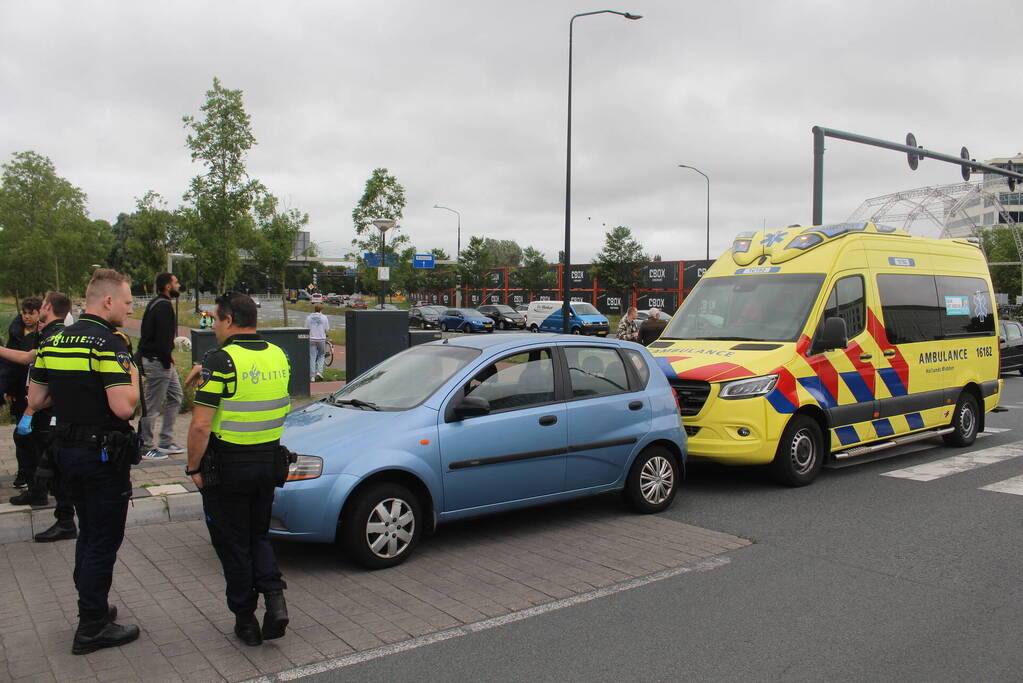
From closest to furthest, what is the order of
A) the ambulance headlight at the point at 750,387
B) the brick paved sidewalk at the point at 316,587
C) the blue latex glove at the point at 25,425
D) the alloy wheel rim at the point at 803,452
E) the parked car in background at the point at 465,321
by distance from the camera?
the brick paved sidewalk at the point at 316,587
the blue latex glove at the point at 25,425
the ambulance headlight at the point at 750,387
the alloy wheel rim at the point at 803,452
the parked car in background at the point at 465,321

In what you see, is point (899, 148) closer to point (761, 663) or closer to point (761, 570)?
point (761, 570)

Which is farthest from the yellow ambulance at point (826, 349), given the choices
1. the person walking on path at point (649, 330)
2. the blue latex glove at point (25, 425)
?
Result: the blue latex glove at point (25, 425)

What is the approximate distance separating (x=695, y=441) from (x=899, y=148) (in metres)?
12.8

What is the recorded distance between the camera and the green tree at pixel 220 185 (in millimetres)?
24266

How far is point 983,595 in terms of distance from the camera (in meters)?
4.89

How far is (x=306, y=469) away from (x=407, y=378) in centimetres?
126

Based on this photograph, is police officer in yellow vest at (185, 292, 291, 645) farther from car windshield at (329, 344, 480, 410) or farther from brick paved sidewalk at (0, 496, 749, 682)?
car windshield at (329, 344, 480, 410)

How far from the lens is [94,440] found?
3.88 meters

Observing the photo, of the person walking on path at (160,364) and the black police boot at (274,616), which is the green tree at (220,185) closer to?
the person walking on path at (160,364)

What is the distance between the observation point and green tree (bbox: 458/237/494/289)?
199ft

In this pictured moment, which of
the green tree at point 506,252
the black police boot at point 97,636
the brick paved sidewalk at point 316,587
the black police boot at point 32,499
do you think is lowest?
the brick paved sidewalk at point 316,587

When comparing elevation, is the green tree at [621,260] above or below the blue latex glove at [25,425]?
above

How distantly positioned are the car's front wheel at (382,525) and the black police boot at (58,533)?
2.29 metres

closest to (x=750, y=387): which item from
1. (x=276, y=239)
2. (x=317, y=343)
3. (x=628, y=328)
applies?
(x=628, y=328)
